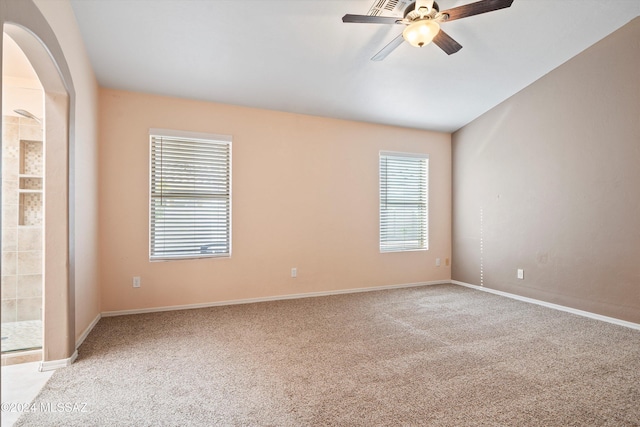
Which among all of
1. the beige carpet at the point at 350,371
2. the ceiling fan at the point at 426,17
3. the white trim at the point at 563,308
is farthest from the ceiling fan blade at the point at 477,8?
the white trim at the point at 563,308

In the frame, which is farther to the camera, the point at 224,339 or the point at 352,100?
the point at 352,100

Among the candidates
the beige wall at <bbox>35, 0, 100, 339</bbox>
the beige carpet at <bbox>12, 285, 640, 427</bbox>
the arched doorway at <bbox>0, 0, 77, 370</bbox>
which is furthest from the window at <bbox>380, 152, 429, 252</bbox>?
the arched doorway at <bbox>0, 0, 77, 370</bbox>

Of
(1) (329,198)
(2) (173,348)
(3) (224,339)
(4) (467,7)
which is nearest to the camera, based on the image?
(4) (467,7)

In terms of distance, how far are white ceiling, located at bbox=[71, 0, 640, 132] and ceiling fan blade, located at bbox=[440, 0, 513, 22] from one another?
56 centimetres

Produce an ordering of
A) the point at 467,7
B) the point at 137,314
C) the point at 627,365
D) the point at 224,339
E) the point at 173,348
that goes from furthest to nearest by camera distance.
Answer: the point at 137,314 < the point at 224,339 < the point at 173,348 < the point at 627,365 < the point at 467,7

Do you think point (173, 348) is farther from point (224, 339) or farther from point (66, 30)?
point (66, 30)

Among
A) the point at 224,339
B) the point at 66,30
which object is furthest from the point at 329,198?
the point at 66,30

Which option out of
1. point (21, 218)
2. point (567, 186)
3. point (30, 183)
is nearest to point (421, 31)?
point (567, 186)

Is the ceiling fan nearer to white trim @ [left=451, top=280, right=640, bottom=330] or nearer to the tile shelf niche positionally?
white trim @ [left=451, top=280, right=640, bottom=330]

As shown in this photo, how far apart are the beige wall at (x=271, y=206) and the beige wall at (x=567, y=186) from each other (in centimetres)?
75

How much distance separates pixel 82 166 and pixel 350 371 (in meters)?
3.01

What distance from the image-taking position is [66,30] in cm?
257

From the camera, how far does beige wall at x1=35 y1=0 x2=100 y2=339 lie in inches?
102

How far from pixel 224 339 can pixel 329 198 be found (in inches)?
95.3
